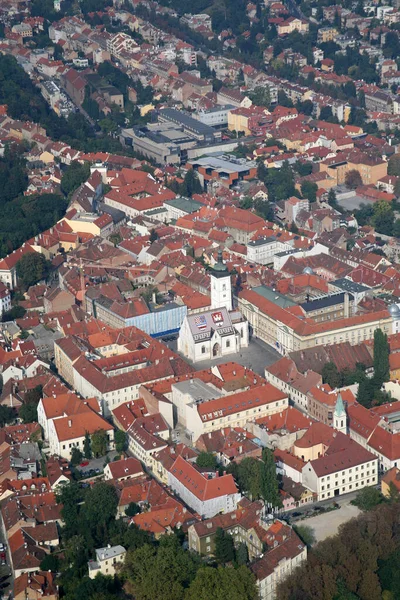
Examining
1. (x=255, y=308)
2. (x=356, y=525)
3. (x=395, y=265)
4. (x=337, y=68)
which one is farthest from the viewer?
(x=337, y=68)

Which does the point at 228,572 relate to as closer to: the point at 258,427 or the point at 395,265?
the point at 258,427

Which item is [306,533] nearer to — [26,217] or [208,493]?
[208,493]

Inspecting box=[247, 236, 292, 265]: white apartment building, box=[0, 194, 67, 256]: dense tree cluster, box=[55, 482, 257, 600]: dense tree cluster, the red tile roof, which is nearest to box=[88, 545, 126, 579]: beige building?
box=[55, 482, 257, 600]: dense tree cluster

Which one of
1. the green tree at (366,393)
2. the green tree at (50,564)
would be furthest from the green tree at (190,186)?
the green tree at (50,564)

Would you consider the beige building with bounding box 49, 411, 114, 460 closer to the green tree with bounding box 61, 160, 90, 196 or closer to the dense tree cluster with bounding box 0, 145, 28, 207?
the dense tree cluster with bounding box 0, 145, 28, 207

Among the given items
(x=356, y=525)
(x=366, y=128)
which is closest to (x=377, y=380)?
(x=356, y=525)

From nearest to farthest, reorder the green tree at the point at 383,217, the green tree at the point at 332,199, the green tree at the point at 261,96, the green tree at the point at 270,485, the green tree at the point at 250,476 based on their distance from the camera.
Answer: the green tree at the point at 270,485 < the green tree at the point at 250,476 < the green tree at the point at 383,217 < the green tree at the point at 332,199 < the green tree at the point at 261,96

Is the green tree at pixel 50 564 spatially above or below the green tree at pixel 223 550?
below

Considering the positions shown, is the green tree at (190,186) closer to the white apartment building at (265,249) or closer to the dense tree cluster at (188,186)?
the dense tree cluster at (188,186)
